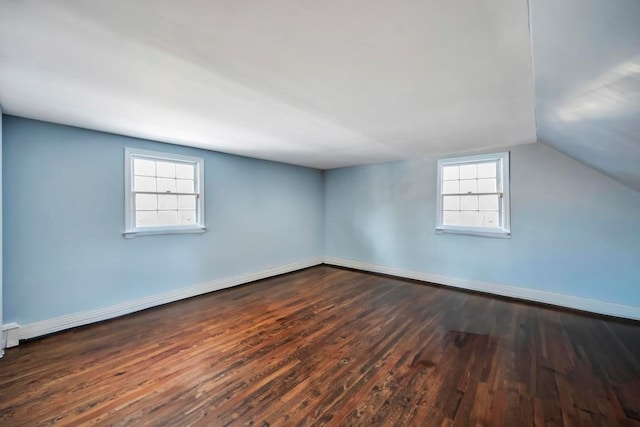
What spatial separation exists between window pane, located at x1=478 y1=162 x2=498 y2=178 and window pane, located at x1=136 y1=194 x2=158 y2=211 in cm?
496

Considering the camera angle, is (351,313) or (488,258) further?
(488,258)

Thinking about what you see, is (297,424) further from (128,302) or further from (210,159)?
(210,159)

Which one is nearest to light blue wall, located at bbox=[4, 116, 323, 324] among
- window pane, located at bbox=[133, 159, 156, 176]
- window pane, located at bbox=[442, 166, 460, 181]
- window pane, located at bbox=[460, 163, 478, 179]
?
window pane, located at bbox=[133, 159, 156, 176]

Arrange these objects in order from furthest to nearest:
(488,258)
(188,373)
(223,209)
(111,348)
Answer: (223,209) → (488,258) → (111,348) → (188,373)

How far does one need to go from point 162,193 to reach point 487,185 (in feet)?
16.2

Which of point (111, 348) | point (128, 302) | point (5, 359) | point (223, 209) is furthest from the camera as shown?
point (223, 209)

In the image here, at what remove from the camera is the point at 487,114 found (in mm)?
2482

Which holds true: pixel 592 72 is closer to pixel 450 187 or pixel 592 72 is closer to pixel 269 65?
pixel 269 65

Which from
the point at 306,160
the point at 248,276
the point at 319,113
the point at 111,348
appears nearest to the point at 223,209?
the point at 248,276

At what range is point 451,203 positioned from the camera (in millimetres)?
4422

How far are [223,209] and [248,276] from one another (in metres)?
1.29

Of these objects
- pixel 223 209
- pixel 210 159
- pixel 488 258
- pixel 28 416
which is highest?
pixel 210 159

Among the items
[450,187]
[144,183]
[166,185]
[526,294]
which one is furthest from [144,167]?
[526,294]

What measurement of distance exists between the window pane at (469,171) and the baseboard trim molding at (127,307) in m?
3.83
